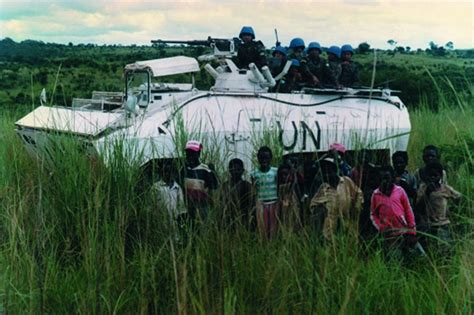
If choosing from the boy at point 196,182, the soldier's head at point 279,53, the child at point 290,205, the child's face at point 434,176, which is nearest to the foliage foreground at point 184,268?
the child at point 290,205

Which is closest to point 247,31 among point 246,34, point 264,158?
point 246,34

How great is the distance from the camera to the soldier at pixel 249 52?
33.3 feet

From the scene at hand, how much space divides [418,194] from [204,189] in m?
2.13

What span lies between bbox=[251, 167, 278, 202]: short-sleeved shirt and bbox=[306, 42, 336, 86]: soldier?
11.7ft

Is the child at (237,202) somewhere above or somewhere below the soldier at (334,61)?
below

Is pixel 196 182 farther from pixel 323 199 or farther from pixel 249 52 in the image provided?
pixel 249 52

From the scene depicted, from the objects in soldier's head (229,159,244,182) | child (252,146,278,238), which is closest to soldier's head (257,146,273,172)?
child (252,146,278,238)

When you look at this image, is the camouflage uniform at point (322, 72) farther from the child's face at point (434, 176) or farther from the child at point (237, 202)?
the child at point (237, 202)

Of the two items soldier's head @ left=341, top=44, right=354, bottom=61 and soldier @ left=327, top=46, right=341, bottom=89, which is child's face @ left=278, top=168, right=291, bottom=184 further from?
soldier's head @ left=341, top=44, right=354, bottom=61

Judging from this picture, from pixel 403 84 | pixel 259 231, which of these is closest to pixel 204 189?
pixel 259 231

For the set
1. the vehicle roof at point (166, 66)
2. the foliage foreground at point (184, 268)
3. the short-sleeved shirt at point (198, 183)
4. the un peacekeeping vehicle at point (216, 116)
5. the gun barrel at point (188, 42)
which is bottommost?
the foliage foreground at point (184, 268)

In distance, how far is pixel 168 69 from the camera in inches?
367

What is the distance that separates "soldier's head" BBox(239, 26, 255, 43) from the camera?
10250 millimetres

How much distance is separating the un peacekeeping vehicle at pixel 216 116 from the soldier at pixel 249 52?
126 mm
